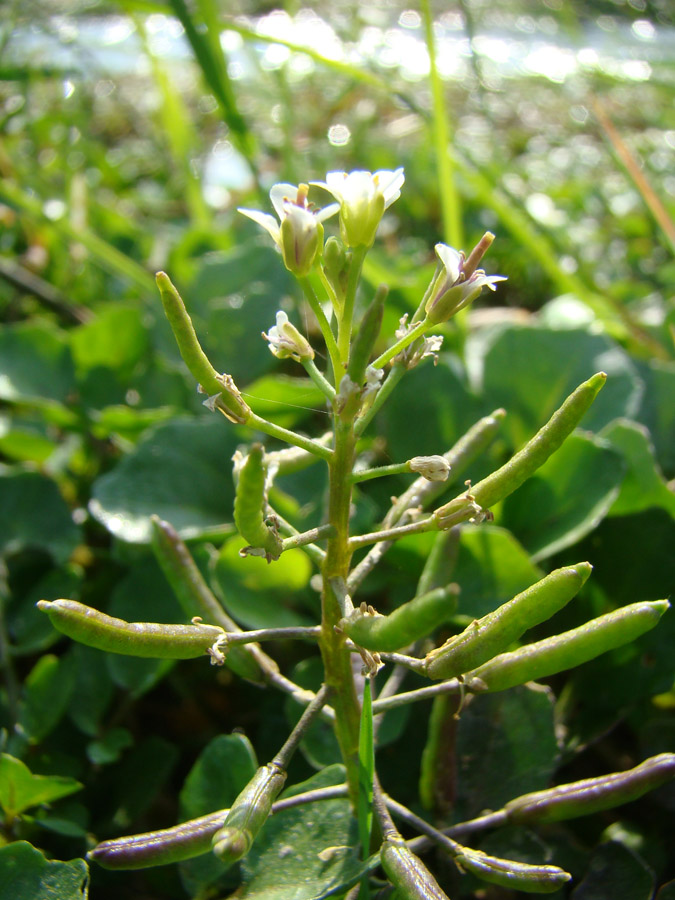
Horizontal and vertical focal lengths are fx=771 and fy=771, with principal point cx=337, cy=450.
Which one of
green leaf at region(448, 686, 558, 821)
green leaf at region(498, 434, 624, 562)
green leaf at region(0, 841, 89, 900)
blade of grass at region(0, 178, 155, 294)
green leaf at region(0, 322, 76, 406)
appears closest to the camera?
green leaf at region(0, 841, 89, 900)

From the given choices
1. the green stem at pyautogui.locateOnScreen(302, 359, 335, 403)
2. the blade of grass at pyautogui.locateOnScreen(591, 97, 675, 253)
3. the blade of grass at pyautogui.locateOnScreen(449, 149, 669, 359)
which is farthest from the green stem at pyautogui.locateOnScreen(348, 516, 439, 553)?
the blade of grass at pyautogui.locateOnScreen(591, 97, 675, 253)

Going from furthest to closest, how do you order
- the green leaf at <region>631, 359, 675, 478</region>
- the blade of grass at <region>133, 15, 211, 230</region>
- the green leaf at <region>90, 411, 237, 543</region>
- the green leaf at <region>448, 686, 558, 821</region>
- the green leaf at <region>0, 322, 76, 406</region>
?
the blade of grass at <region>133, 15, 211, 230</region>, the green leaf at <region>0, 322, 76, 406</region>, the green leaf at <region>631, 359, 675, 478</region>, the green leaf at <region>90, 411, 237, 543</region>, the green leaf at <region>448, 686, 558, 821</region>

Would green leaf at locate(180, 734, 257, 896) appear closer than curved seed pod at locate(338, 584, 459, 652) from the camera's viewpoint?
No

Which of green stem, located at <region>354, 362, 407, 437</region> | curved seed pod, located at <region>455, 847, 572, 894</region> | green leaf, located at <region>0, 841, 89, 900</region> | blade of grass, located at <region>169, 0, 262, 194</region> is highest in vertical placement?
blade of grass, located at <region>169, 0, 262, 194</region>

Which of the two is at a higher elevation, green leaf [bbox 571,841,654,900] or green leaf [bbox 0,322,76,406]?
green leaf [bbox 0,322,76,406]

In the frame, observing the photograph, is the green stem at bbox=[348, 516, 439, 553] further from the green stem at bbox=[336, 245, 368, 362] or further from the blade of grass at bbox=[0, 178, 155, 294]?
the blade of grass at bbox=[0, 178, 155, 294]

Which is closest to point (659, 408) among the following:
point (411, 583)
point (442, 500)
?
point (442, 500)
